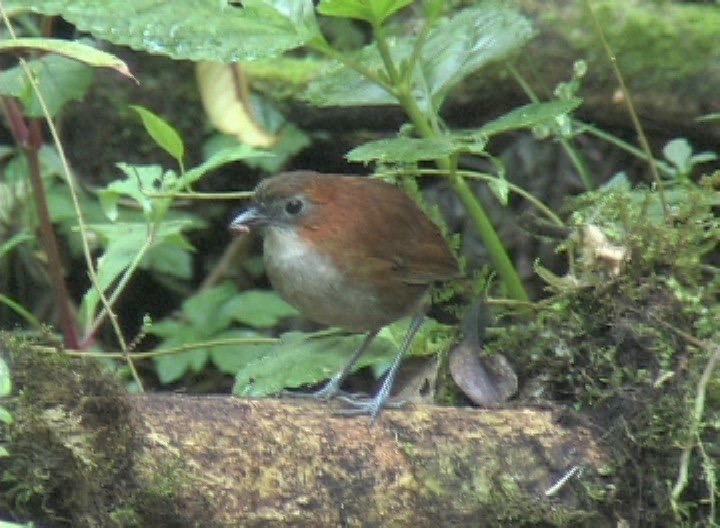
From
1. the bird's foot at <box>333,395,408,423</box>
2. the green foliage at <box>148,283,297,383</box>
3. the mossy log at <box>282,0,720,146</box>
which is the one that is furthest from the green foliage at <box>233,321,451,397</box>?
the mossy log at <box>282,0,720,146</box>

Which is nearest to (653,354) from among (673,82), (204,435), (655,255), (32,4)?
(655,255)

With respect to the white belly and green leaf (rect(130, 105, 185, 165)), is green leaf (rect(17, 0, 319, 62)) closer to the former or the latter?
green leaf (rect(130, 105, 185, 165))

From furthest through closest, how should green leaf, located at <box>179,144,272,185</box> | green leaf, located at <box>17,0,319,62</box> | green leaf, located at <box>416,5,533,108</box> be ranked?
1. green leaf, located at <box>416,5,533,108</box>
2. green leaf, located at <box>179,144,272,185</box>
3. green leaf, located at <box>17,0,319,62</box>

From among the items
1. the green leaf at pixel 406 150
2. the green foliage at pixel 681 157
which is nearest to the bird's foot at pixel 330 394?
the green leaf at pixel 406 150

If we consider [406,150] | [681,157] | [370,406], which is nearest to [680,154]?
[681,157]

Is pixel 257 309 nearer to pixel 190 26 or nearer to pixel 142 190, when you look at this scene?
pixel 142 190

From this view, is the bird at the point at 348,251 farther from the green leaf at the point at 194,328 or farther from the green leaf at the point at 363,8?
the green leaf at the point at 194,328

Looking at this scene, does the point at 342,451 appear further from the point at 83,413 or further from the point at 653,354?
the point at 653,354
